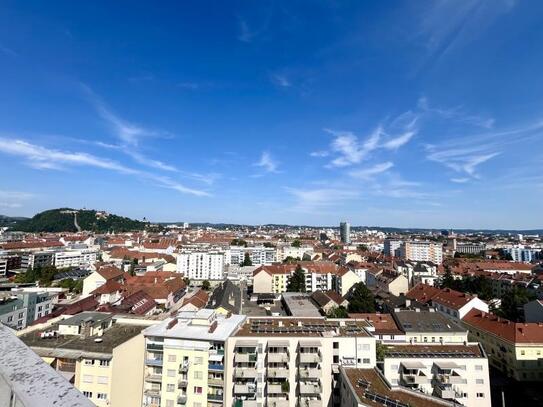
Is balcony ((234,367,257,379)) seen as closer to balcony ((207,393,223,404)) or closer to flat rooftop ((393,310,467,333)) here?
balcony ((207,393,223,404))

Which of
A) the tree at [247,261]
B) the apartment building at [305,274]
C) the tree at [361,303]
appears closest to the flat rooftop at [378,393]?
the tree at [361,303]

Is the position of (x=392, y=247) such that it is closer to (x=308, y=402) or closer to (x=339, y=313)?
(x=339, y=313)

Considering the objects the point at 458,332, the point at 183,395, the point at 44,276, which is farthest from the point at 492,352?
the point at 44,276

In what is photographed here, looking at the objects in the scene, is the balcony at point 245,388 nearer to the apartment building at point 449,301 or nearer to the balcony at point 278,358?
the balcony at point 278,358

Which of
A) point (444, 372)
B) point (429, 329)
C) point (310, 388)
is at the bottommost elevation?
point (310, 388)

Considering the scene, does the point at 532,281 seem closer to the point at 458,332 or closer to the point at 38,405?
the point at 458,332

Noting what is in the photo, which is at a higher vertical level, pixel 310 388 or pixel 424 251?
pixel 424 251

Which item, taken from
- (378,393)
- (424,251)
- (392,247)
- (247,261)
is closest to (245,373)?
(378,393)

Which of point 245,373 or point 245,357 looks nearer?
point 245,373
